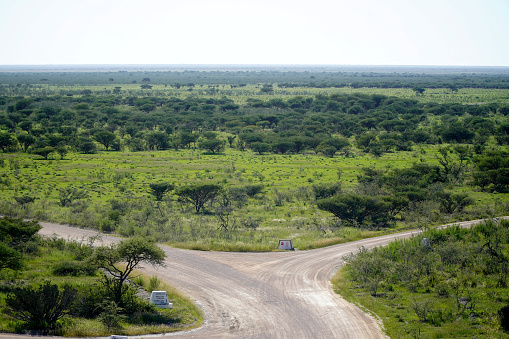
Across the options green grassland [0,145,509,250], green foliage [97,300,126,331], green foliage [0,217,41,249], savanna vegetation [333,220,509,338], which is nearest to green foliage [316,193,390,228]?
green grassland [0,145,509,250]

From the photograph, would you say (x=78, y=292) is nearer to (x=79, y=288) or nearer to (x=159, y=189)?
(x=79, y=288)

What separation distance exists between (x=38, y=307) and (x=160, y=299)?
498 cm

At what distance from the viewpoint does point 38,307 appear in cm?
1778

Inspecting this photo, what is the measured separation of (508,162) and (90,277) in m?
47.5

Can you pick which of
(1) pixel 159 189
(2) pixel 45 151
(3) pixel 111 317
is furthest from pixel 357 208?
(2) pixel 45 151

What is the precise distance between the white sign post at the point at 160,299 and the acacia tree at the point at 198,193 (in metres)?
21.5

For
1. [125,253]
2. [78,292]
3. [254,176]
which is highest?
[125,253]

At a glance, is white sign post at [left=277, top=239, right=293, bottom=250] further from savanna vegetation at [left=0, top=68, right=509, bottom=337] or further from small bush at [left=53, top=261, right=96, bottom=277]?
small bush at [left=53, top=261, right=96, bottom=277]

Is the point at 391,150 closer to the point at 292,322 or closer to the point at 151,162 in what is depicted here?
the point at 151,162

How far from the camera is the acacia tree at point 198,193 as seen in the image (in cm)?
4259

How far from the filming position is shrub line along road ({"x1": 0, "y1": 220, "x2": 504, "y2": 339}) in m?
18.9

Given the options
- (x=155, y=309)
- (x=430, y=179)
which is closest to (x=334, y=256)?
(x=155, y=309)

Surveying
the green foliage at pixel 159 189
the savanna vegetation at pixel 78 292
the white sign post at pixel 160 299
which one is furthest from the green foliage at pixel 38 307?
the green foliage at pixel 159 189

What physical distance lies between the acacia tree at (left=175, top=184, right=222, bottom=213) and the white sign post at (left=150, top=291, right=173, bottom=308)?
70.6ft
